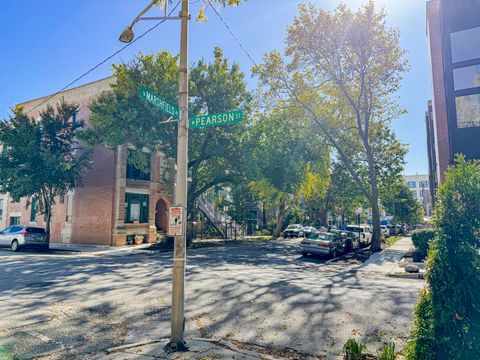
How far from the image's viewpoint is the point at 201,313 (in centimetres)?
750

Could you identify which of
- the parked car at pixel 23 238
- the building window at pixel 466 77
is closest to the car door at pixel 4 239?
the parked car at pixel 23 238

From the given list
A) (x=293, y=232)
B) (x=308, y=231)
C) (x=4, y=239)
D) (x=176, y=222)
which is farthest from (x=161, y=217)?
(x=176, y=222)

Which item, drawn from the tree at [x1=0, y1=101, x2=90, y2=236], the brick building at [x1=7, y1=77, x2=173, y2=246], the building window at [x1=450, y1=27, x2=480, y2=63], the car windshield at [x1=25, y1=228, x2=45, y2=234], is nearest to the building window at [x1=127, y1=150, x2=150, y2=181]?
the brick building at [x1=7, y1=77, x2=173, y2=246]

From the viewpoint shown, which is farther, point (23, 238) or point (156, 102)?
point (23, 238)

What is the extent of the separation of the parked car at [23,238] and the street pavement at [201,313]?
36.9 feet

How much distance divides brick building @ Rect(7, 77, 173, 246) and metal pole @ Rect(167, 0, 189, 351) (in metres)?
20.7

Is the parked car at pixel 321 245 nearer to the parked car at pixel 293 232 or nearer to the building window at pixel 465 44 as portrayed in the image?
the building window at pixel 465 44

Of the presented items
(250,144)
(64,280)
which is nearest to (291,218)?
(250,144)

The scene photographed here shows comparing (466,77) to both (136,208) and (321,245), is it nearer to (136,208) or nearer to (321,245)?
(321,245)

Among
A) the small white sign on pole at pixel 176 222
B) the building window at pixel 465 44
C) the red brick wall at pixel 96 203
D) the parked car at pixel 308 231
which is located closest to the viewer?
the small white sign on pole at pixel 176 222

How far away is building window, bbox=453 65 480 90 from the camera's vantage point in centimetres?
2214

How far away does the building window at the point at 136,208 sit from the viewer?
90.4 ft

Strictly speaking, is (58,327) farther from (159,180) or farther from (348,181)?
(348,181)

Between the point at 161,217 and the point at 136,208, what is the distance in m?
4.56
